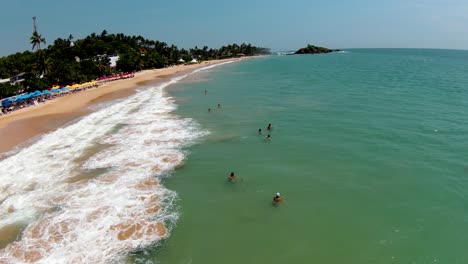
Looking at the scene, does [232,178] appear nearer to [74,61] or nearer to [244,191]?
[244,191]

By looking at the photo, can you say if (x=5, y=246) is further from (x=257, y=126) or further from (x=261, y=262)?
(x=257, y=126)

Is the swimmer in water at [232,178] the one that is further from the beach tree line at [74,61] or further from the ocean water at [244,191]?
the beach tree line at [74,61]

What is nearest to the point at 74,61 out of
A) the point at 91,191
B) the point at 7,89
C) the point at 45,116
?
the point at 7,89

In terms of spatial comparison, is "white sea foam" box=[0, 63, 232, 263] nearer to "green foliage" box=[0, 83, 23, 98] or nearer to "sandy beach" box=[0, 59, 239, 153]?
"sandy beach" box=[0, 59, 239, 153]

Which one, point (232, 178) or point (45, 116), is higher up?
point (45, 116)

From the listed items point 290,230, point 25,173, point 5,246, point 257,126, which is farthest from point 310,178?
point 25,173
